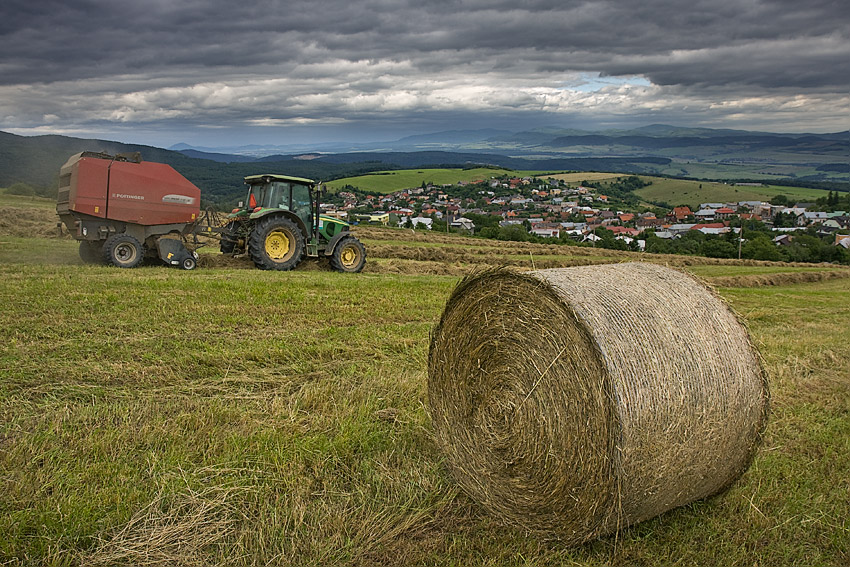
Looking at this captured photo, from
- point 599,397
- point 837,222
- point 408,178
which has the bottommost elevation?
point 599,397

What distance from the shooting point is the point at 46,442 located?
4719 millimetres

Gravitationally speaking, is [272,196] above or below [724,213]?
below

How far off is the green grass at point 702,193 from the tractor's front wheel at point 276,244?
94395mm

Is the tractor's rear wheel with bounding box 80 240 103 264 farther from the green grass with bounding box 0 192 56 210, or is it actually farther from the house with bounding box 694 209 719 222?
the house with bounding box 694 209 719 222

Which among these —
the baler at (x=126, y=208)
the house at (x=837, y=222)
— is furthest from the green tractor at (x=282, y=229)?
the house at (x=837, y=222)

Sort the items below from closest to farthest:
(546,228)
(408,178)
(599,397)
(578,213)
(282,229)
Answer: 1. (599,397)
2. (282,229)
3. (546,228)
4. (578,213)
5. (408,178)

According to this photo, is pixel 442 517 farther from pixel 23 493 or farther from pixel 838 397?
pixel 838 397

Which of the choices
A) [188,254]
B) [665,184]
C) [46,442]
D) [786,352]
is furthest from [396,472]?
[665,184]

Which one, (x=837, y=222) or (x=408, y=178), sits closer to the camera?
(x=837, y=222)

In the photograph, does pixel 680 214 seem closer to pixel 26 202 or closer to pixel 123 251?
pixel 26 202

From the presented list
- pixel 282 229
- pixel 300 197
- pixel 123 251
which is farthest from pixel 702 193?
pixel 123 251

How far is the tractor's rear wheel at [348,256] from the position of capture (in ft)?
52.4

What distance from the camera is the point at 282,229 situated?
1485cm

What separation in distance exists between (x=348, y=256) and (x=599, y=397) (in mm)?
13121
